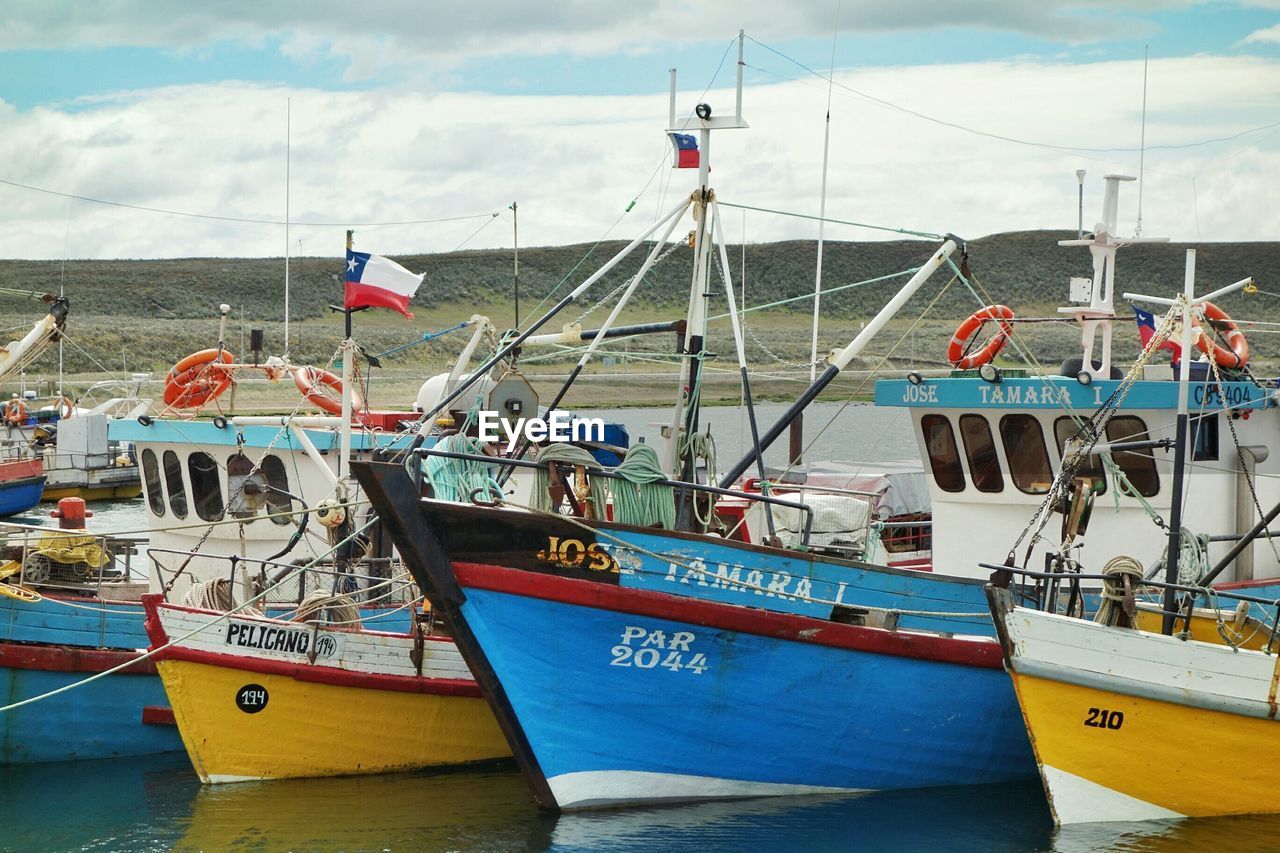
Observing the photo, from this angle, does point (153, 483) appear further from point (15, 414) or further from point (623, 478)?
point (15, 414)

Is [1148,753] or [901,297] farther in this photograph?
[901,297]

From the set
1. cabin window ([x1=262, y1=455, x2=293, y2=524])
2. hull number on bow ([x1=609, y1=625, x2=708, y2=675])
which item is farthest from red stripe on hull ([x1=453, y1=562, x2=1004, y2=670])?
cabin window ([x1=262, y1=455, x2=293, y2=524])

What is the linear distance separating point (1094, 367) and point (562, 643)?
6.79m

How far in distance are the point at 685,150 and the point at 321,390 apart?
688 centimetres

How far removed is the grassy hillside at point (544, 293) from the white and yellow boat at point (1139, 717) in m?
64.6

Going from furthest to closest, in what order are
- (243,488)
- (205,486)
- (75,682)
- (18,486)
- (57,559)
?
(18,486) → (205,486) → (243,488) → (57,559) → (75,682)

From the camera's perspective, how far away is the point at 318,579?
1504 centimetres

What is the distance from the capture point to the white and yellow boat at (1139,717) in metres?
11.4

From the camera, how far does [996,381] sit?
1405 centimetres

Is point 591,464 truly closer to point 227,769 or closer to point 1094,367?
point 227,769

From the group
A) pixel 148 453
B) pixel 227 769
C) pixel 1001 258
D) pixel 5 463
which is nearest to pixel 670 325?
pixel 227 769

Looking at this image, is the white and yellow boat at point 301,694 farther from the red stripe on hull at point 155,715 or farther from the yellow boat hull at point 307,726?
the red stripe on hull at point 155,715

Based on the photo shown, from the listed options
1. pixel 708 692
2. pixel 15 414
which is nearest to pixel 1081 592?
pixel 708 692
